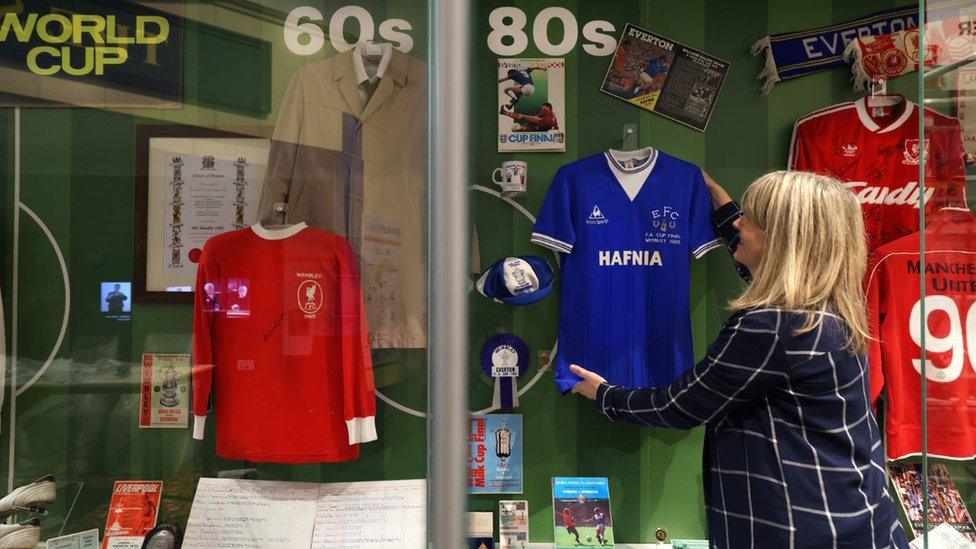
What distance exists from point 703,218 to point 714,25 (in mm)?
717

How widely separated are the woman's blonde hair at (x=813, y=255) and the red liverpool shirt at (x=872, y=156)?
2.98 feet

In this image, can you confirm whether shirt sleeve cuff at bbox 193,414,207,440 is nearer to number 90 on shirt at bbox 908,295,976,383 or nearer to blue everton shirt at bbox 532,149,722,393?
blue everton shirt at bbox 532,149,722,393

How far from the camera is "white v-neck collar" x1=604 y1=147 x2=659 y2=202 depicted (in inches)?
79.4

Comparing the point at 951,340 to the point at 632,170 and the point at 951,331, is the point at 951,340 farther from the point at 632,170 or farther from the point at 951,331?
the point at 632,170

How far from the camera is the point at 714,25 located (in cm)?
215

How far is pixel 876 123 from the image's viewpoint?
6.73 feet

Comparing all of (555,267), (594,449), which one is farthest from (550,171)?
(594,449)

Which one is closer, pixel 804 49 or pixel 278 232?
pixel 278 232

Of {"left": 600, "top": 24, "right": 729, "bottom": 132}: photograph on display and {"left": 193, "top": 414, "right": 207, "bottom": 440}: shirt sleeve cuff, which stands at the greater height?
{"left": 600, "top": 24, "right": 729, "bottom": 132}: photograph on display

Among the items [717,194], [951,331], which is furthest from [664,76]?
[951,331]

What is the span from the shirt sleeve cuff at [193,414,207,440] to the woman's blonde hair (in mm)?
1094

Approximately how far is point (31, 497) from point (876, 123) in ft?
8.28

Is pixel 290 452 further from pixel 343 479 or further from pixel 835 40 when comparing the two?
pixel 835 40

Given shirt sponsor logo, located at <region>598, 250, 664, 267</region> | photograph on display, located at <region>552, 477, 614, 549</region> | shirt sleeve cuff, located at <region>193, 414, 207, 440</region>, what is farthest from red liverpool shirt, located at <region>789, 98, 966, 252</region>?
shirt sleeve cuff, located at <region>193, 414, 207, 440</region>
